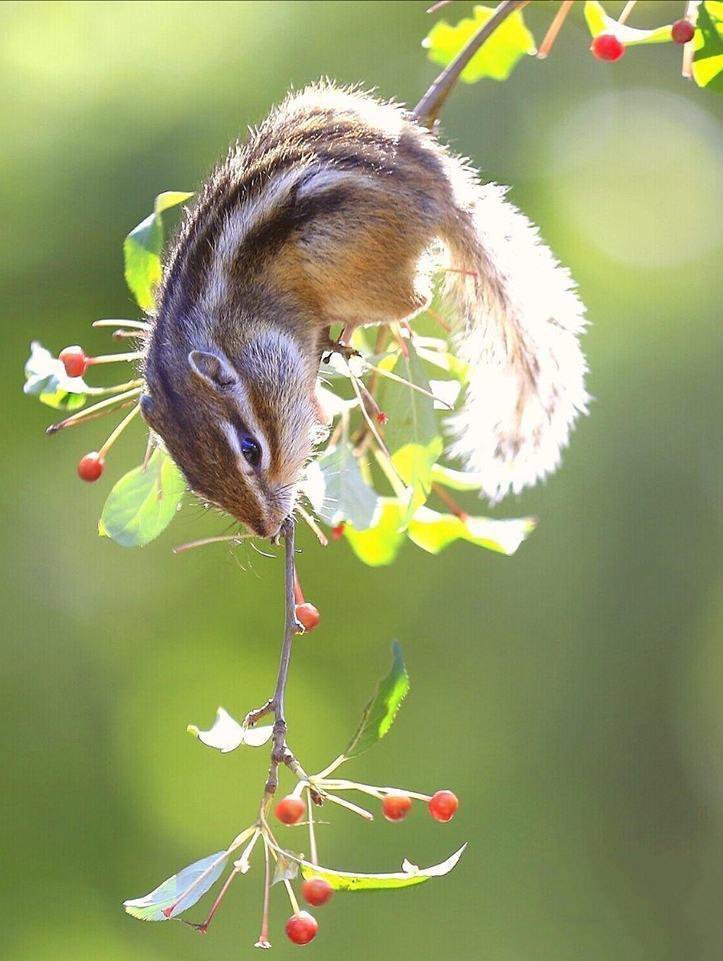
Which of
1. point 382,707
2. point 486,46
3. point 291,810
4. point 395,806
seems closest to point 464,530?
point 382,707

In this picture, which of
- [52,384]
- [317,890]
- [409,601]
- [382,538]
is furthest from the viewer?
[409,601]

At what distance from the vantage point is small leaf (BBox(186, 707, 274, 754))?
232 cm

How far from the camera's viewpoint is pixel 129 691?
475 inches

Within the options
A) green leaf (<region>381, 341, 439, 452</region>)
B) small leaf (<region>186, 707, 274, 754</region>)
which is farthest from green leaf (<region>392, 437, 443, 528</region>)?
small leaf (<region>186, 707, 274, 754</region>)

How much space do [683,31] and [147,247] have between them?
1.10 metres

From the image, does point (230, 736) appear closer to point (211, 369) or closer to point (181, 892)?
point (181, 892)

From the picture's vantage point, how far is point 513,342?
3.29 meters

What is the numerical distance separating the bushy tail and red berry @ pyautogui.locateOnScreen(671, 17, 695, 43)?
0.64m

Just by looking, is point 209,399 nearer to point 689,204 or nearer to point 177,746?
point 177,746

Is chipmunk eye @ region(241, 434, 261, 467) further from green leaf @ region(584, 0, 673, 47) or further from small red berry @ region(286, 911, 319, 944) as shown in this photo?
green leaf @ region(584, 0, 673, 47)

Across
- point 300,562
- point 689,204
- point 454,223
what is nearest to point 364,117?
point 454,223

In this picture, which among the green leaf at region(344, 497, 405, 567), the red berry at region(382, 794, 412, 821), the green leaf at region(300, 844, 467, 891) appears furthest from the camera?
the green leaf at region(344, 497, 405, 567)

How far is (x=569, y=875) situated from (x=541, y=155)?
6493 mm

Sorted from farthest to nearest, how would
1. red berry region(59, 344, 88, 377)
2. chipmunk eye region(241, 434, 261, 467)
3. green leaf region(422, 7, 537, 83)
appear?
green leaf region(422, 7, 537, 83), chipmunk eye region(241, 434, 261, 467), red berry region(59, 344, 88, 377)
